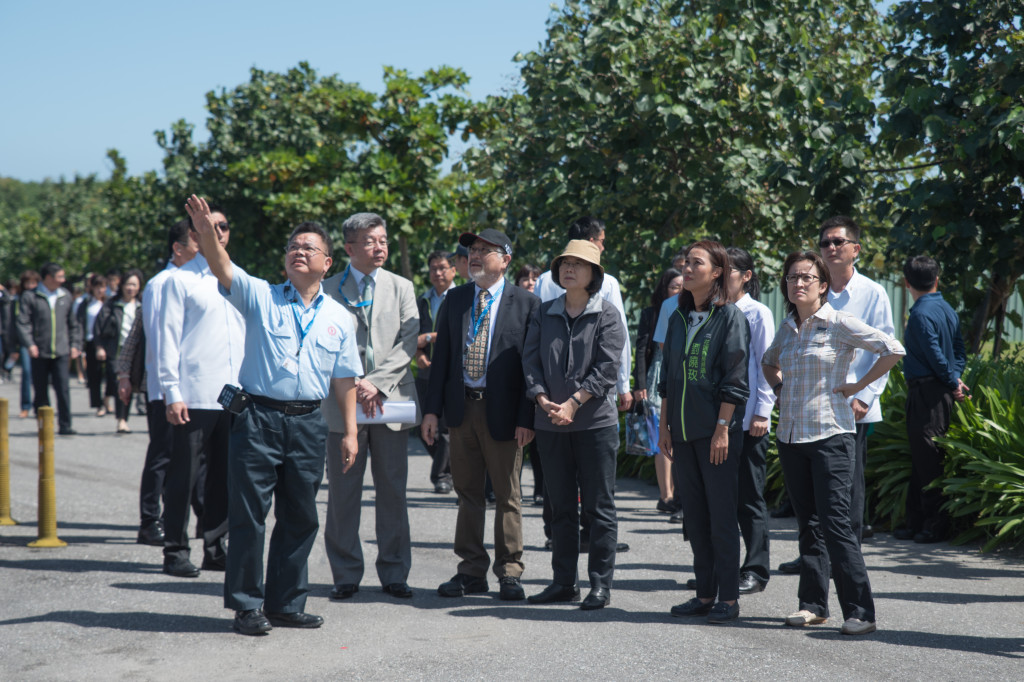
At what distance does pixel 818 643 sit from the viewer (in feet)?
17.1

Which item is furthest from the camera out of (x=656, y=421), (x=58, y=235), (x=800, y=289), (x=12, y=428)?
(x=58, y=235)

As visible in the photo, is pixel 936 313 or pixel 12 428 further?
pixel 12 428

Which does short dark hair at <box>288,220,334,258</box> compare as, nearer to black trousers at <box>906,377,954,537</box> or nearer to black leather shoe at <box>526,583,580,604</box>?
black leather shoe at <box>526,583,580,604</box>

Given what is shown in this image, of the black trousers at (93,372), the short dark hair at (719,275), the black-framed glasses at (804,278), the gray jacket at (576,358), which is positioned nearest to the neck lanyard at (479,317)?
the gray jacket at (576,358)

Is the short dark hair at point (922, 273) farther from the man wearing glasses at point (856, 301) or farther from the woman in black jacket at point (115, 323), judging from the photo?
the woman in black jacket at point (115, 323)

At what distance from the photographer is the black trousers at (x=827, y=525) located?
5.32 meters

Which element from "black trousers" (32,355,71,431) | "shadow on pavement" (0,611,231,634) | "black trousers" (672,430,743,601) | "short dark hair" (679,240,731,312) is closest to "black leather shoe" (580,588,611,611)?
"black trousers" (672,430,743,601)

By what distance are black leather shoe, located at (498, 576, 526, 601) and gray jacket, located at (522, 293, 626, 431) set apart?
0.93 m

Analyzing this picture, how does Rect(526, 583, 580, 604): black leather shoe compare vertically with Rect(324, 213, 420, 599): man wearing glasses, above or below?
below

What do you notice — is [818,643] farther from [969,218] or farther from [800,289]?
[969,218]

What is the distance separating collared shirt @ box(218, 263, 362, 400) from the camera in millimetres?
5344

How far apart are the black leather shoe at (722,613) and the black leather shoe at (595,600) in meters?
0.62

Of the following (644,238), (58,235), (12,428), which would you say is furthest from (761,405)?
(58,235)

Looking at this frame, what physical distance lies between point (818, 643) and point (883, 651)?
311 millimetres
